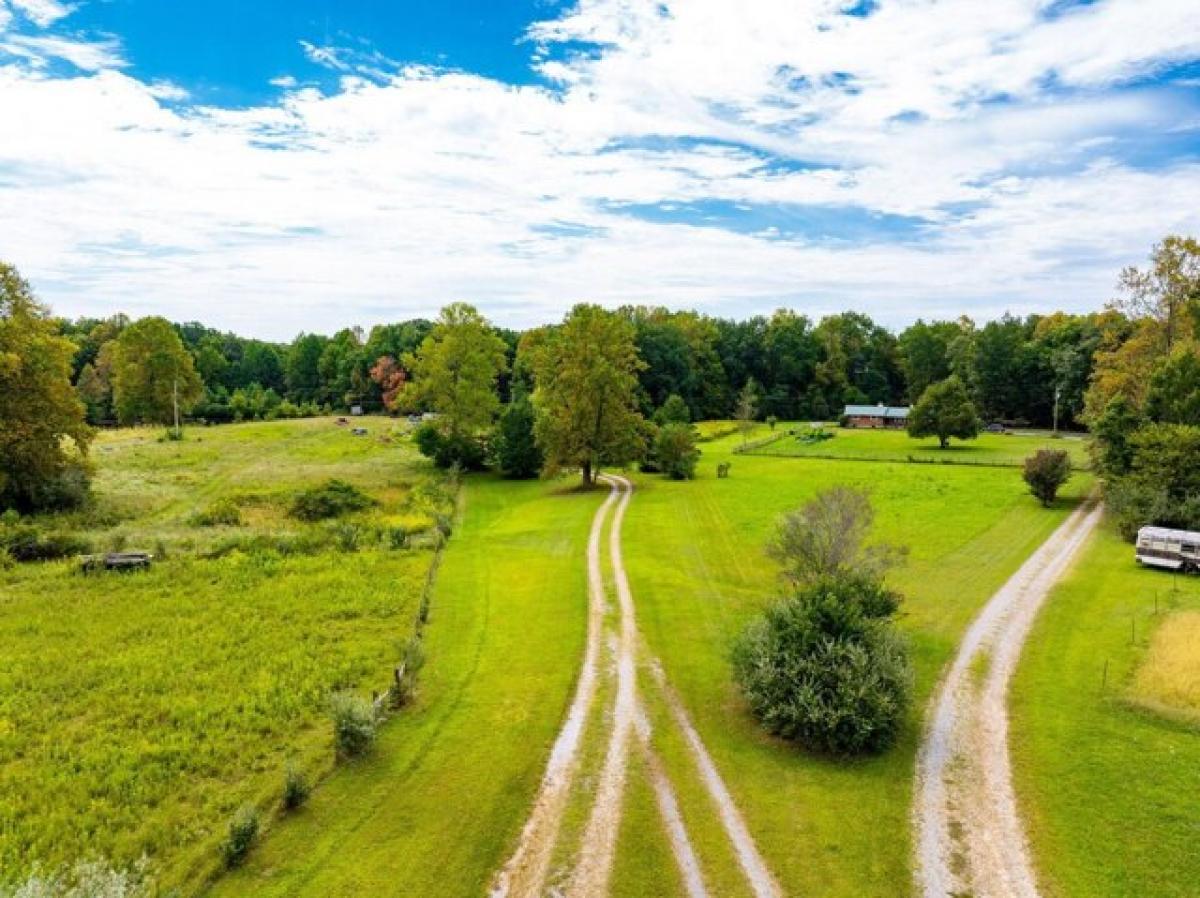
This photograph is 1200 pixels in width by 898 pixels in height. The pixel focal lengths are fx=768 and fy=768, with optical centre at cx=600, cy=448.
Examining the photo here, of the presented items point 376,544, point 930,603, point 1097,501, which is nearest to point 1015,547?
point 930,603

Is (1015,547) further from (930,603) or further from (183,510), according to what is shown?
(183,510)

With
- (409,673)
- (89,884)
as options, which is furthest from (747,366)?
(89,884)

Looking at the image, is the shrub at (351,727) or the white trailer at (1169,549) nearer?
the shrub at (351,727)

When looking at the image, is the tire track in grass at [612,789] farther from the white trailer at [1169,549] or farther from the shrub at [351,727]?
the white trailer at [1169,549]

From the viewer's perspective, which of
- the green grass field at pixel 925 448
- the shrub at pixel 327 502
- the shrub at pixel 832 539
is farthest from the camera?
the green grass field at pixel 925 448

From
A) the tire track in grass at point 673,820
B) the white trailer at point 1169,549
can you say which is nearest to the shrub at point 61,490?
the tire track in grass at point 673,820

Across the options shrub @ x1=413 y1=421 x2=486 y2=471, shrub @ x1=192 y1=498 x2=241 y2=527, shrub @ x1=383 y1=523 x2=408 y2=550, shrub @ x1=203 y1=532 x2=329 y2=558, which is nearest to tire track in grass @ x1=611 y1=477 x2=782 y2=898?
shrub @ x1=383 y1=523 x2=408 y2=550
